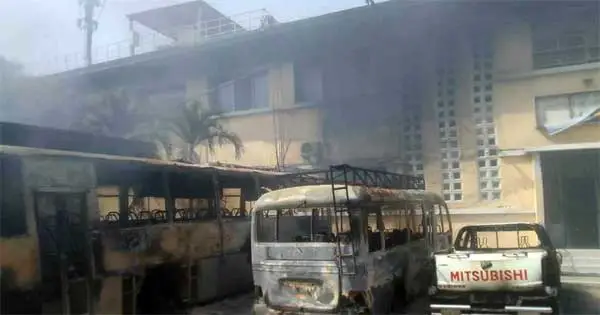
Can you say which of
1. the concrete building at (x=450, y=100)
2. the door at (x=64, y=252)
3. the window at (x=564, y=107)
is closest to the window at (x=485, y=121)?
the concrete building at (x=450, y=100)

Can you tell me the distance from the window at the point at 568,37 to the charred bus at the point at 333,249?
22.1 feet

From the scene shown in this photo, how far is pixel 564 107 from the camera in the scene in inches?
437

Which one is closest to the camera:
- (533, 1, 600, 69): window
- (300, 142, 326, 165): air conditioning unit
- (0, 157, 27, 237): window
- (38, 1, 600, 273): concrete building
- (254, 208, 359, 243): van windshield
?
(0, 157, 27, 237): window

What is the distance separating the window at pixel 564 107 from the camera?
1074 centimetres

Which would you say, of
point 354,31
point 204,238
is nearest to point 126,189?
point 204,238

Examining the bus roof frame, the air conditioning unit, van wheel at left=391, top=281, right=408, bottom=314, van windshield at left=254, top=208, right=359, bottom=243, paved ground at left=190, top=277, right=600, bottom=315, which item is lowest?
paved ground at left=190, top=277, right=600, bottom=315

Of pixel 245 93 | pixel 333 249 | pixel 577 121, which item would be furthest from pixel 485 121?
pixel 333 249

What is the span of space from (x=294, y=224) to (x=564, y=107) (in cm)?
768

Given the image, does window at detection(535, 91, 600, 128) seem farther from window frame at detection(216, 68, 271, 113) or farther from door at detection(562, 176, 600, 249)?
window frame at detection(216, 68, 271, 113)

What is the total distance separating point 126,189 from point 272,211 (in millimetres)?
2329

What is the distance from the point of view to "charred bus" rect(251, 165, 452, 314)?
5.26m

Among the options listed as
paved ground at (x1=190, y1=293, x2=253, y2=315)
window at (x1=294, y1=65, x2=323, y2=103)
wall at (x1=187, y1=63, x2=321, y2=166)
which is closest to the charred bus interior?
paved ground at (x1=190, y1=293, x2=253, y2=315)

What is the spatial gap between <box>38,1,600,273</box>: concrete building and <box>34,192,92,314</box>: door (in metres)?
8.62

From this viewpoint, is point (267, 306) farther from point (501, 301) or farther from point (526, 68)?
point (526, 68)
